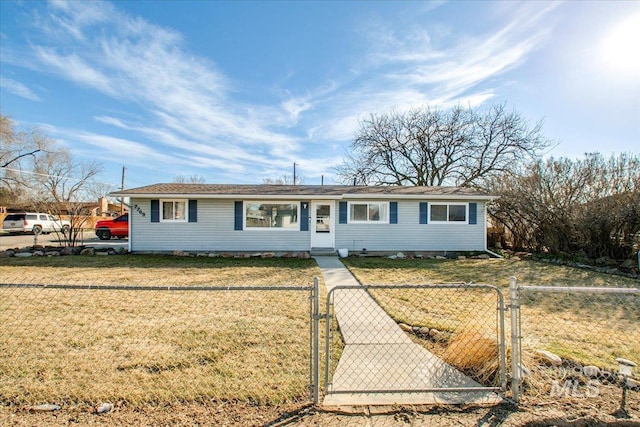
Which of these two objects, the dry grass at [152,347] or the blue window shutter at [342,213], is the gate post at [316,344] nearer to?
the dry grass at [152,347]

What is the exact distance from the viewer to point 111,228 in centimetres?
1998

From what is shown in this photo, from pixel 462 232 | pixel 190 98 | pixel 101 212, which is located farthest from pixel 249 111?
pixel 101 212

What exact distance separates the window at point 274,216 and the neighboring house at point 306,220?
0.04 m

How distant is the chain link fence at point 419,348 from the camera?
9.09 feet

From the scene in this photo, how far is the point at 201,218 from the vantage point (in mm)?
13031

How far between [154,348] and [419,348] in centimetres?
345

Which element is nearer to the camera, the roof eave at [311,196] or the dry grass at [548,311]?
the dry grass at [548,311]

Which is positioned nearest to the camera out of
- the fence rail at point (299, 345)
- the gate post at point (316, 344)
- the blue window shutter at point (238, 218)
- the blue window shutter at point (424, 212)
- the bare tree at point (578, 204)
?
the gate post at point (316, 344)

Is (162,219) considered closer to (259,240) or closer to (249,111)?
(259,240)

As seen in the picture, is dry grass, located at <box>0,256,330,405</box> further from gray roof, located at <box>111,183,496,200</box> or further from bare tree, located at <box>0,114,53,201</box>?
bare tree, located at <box>0,114,53,201</box>

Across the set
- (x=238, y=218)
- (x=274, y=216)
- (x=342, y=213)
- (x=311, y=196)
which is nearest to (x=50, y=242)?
(x=238, y=218)

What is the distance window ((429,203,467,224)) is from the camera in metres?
13.6

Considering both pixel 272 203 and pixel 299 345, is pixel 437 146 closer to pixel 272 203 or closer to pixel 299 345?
pixel 272 203

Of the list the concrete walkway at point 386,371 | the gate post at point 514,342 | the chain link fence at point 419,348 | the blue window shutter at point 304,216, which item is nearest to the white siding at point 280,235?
the blue window shutter at point 304,216
